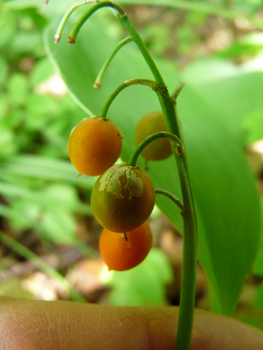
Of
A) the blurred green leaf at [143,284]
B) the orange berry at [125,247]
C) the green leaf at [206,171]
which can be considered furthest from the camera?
the blurred green leaf at [143,284]

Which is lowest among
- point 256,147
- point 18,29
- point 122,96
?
point 256,147

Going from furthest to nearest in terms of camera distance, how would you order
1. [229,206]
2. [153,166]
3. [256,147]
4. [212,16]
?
[212,16] → [256,147] → [229,206] → [153,166]

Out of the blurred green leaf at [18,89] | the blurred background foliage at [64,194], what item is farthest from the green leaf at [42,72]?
the blurred green leaf at [18,89]

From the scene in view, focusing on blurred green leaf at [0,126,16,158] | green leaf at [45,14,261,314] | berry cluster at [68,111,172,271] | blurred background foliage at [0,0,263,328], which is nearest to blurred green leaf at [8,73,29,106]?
blurred background foliage at [0,0,263,328]

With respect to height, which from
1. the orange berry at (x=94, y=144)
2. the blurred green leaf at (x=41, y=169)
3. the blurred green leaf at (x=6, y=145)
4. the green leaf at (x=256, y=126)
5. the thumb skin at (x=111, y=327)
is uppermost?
the orange berry at (x=94, y=144)

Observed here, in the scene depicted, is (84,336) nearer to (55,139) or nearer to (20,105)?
(55,139)

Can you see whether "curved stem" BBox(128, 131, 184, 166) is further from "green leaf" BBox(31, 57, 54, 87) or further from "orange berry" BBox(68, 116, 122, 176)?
"green leaf" BBox(31, 57, 54, 87)

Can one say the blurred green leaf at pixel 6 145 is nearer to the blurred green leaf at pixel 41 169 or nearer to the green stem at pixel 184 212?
the blurred green leaf at pixel 41 169

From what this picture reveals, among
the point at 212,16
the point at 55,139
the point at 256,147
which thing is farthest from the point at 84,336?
the point at 212,16
